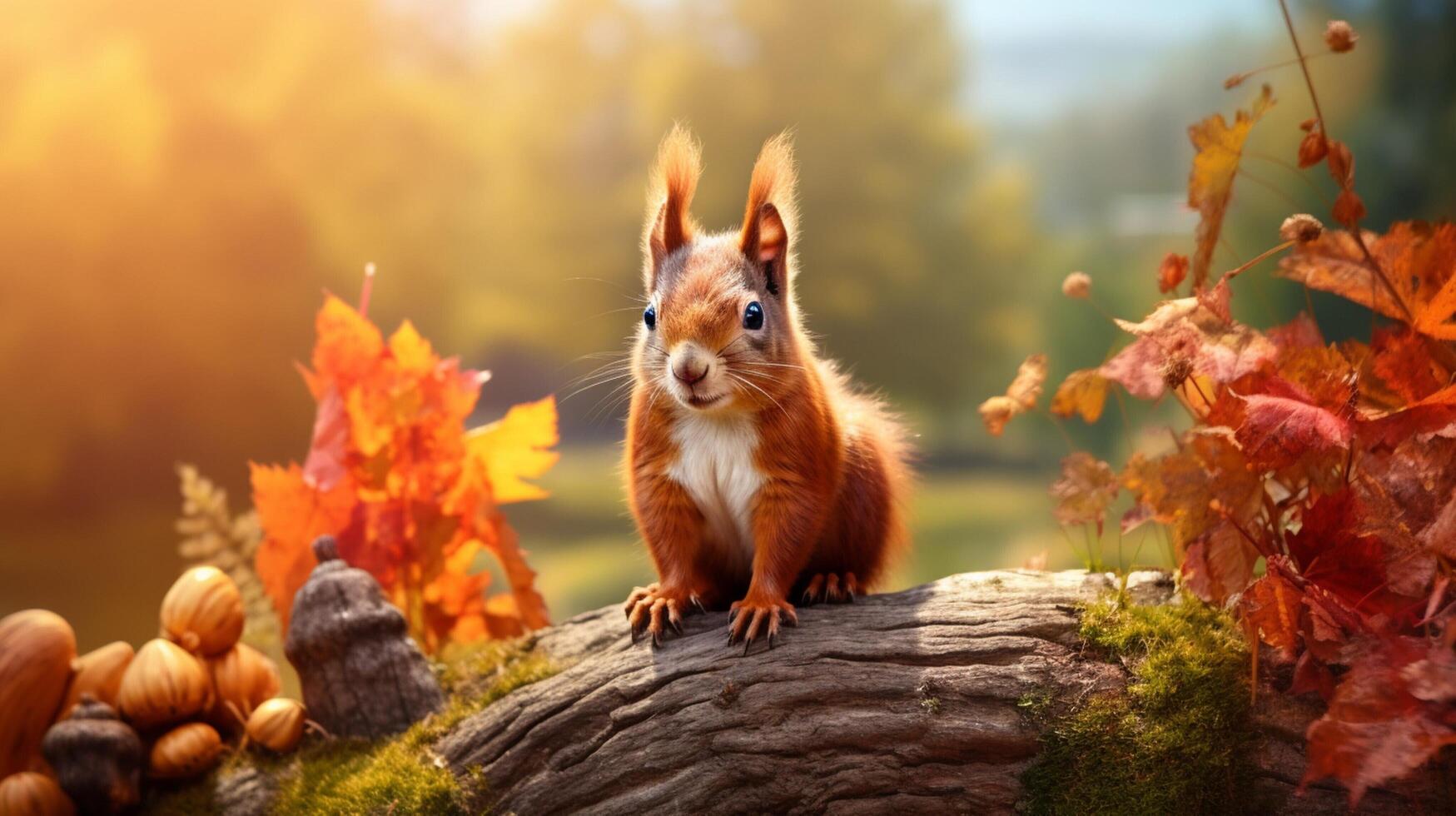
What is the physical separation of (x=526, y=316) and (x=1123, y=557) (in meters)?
2.11

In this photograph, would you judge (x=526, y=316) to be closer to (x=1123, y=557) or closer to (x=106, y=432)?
(x=106, y=432)

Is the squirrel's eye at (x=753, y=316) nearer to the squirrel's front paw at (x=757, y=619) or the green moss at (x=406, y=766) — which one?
the squirrel's front paw at (x=757, y=619)

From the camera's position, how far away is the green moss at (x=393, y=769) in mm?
1637

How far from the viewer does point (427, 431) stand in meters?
2.05

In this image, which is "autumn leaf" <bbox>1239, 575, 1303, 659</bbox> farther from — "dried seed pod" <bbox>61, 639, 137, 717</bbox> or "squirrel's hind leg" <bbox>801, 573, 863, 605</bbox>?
"dried seed pod" <bbox>61, 639, 137, 717</bbox>

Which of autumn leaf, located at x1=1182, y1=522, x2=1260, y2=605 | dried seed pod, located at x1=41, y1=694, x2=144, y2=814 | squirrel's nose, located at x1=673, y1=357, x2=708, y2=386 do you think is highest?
squirrel's nose, located at x1=673, y1=357, x2=708, y2=386

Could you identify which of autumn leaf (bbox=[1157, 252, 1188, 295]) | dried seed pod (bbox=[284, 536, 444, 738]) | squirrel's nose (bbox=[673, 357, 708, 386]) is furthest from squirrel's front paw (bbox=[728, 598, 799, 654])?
autumn leaf (bbox=[1157, 252, 1188, 295])

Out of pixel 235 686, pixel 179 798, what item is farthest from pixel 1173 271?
pixel 179 798

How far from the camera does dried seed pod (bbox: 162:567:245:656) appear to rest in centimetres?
185

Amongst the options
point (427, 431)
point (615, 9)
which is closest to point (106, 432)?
point (427, 431)

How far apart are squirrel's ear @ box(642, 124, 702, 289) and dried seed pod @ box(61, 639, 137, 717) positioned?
44.7 inches

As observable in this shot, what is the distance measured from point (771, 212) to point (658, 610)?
63 cm

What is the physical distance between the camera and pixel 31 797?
170 centimetres

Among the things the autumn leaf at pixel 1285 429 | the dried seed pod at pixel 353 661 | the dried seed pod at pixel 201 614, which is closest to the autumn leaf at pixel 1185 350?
the autumn leaf at pixel 1285 429
